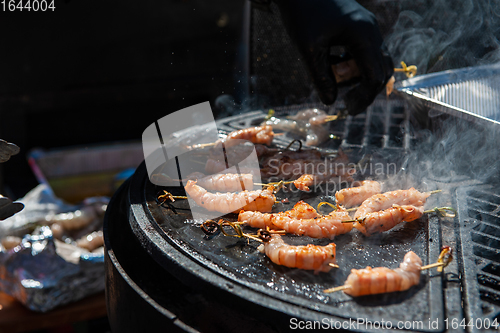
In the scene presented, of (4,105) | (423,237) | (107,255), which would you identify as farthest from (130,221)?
(4,105)

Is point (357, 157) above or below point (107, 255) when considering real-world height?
above

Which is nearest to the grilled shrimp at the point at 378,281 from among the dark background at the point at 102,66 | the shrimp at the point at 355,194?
the shrimp at the point at 355,194

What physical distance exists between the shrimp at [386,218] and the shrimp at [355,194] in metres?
0.36

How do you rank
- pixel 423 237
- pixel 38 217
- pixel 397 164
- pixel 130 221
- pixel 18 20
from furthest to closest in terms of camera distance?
pixel 18 20 → pixel 38 217 → pixel 397 164 → pixel 130 221 → pixel 423 237

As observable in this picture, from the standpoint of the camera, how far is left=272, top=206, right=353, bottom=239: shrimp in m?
2.44

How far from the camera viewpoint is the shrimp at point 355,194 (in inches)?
113

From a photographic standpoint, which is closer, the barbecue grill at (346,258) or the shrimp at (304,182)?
the barbecue grill at (346,258)

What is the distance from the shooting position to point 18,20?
6918 mm

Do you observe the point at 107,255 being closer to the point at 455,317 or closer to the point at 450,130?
the point at 455,317

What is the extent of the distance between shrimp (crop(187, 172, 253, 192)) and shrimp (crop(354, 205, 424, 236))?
0.95m

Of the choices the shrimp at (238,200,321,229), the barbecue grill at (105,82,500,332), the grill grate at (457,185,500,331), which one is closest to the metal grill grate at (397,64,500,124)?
the barbecue grill at (105,82,500,332)

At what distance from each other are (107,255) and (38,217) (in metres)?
3.27

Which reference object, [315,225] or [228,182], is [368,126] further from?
[315,225]

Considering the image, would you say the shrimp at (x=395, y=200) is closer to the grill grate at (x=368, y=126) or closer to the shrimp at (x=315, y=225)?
the shrimp at (x=315, y=225)
